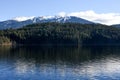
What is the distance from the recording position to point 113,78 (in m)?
70.6

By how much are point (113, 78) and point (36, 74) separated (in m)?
18.9

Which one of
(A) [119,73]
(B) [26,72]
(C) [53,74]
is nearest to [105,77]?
(A) [119,73]

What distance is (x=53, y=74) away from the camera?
7756cm

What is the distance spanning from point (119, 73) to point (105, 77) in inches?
304

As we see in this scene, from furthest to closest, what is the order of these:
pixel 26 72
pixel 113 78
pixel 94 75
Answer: pixel 26 72
pixel 94 75
pixel 113 78

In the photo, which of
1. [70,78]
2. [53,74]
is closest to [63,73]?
[53,74]

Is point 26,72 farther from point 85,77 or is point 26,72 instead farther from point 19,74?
point 85,77

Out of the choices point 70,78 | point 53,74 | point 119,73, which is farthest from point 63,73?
point 119,73

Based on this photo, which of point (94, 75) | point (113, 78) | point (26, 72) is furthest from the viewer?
point (26, 72)

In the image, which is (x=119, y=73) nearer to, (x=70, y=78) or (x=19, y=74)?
(x=70, y=78)

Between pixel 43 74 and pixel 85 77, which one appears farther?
pixel 43 74

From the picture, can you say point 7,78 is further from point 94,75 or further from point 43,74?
point 94,75

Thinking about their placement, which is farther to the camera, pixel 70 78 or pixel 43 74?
pixel 43 74

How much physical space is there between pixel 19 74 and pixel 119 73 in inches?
967
